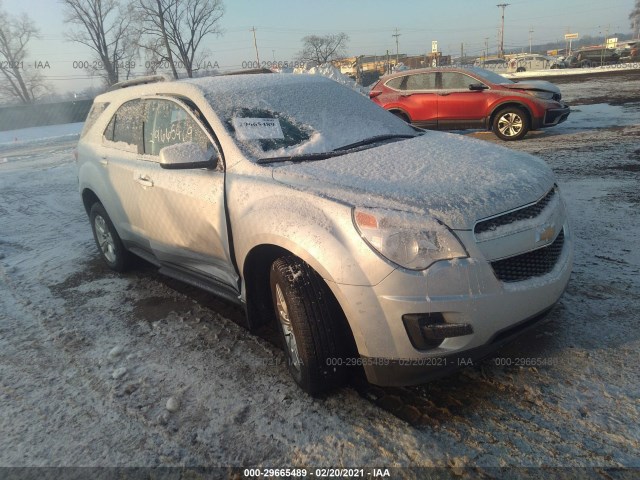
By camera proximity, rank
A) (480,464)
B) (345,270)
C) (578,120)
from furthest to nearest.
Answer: (578,120), (345,270), (480,464)

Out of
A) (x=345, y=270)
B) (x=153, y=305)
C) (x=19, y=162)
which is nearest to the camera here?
(x=345, y=270)

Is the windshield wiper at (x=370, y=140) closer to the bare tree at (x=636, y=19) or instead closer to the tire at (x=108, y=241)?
the tire at (x=108, y=241)

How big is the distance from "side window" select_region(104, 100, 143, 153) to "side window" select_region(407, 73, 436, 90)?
795cm

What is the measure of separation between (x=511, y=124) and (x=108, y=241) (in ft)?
27.7

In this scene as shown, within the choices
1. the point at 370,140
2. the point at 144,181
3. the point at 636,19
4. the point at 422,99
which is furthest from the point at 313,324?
the point at 636,19

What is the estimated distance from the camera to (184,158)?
272 centimetres

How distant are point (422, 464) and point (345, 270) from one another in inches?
35.1

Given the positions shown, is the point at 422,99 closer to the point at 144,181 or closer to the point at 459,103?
the point at 459,103

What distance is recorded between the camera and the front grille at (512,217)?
80.5 inches

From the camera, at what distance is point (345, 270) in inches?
79.6

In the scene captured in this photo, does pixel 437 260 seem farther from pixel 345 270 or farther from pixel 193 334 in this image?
pixel 193 334

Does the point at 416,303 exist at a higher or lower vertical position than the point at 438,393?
higher

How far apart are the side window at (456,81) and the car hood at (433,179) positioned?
25.8 ft

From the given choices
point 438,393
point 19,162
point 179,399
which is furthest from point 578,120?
point 19,162
